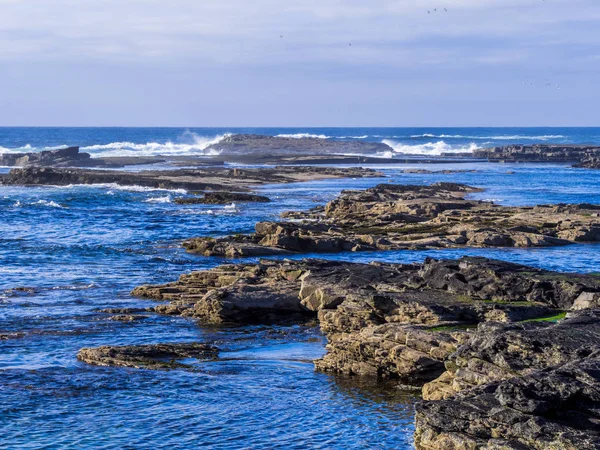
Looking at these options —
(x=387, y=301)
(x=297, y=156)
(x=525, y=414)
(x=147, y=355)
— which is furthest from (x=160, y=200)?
(x=297, y=156)

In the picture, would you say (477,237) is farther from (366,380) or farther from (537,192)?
(537,192)

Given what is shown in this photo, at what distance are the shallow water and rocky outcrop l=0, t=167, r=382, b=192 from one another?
35364 mm

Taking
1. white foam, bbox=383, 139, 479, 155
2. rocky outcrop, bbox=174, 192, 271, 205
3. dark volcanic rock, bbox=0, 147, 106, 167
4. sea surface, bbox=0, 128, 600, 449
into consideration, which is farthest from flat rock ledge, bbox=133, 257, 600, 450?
white foam, bbox=383, 139, 479, 155

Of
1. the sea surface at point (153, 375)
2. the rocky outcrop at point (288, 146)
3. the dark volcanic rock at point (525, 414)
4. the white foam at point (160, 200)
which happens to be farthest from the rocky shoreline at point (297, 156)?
the dark volcanic rock at point (525, 414)

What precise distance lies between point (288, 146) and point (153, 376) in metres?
154

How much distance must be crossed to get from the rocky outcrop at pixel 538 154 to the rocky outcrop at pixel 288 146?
23.1m

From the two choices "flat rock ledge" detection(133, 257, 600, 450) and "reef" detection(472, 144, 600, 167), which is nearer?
"flat rock ledge" detection(133, 257, 600, 450)

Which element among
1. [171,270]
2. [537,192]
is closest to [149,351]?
[171,270]

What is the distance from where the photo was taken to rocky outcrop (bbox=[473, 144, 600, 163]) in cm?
14412

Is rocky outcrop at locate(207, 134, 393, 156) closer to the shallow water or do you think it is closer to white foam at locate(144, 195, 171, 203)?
white foam at locate(144, 195, 171, 203)

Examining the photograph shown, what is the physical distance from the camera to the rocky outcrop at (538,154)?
144125 mm

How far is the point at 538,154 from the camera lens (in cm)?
14750

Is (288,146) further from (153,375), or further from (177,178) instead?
(153,375)

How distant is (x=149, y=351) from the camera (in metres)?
23.7
